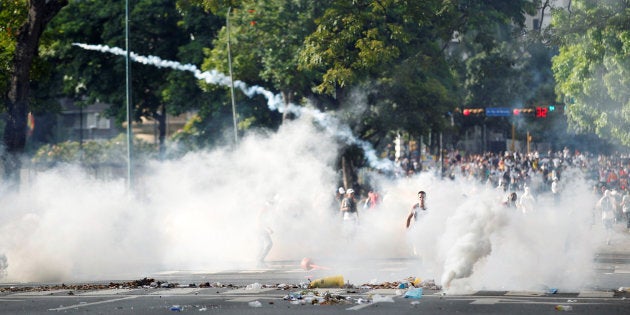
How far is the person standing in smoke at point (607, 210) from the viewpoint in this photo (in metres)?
32.0

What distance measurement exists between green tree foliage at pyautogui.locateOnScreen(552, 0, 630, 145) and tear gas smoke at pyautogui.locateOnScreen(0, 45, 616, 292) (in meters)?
4.28

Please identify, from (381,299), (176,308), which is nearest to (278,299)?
(381,299)

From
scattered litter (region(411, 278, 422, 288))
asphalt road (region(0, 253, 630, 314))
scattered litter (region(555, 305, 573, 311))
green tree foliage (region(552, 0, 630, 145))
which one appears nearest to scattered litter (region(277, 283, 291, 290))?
asphalt road (region(0, 253, 630, 314))

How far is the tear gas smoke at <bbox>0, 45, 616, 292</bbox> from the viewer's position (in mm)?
18266

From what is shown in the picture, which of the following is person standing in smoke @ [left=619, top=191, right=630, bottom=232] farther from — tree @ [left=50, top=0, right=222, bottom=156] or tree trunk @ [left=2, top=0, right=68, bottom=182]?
tree @ [left=50, top=0, right=222, bottom=156]

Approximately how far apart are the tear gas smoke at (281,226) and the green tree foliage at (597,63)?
4.28 metres

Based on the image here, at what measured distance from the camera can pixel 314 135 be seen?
4041cm

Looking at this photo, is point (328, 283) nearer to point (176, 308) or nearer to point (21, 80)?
point (176, 308)

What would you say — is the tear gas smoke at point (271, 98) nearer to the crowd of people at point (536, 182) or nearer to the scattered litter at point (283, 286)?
the crowd of people at point (536, 182)

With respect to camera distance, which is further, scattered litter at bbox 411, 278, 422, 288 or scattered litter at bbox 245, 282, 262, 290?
scattered litter at bbox 245, 282, 262, 290

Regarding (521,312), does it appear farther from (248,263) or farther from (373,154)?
(373,154)

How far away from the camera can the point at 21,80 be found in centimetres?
3180

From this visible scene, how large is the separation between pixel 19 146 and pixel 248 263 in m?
8.19

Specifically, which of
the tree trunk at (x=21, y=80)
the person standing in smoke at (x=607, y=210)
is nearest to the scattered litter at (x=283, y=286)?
the tree trunk at (x=21, y=80)
